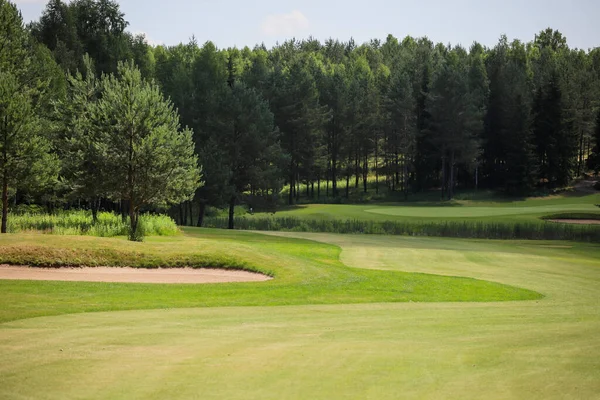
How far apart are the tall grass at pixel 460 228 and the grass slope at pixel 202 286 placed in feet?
81.0

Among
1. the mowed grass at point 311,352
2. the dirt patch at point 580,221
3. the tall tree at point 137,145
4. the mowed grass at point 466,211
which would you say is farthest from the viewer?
the mowed grass at point 466,211

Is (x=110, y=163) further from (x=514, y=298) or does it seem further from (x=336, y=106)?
(x=336, y=106)

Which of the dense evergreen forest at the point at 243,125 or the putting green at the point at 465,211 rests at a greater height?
the dense evergreen forest at the point at 243,125

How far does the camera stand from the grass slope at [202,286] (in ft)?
60.2

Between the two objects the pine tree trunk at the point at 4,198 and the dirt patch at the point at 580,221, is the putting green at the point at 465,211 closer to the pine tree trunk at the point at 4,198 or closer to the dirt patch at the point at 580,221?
the dirt patch at the point at 580,221

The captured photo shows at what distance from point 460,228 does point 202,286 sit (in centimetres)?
3618

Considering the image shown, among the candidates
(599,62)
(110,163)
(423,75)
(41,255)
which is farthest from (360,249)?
(599,62)

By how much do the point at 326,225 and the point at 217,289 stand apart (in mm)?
38453

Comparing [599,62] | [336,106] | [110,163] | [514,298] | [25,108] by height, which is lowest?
[514,298]

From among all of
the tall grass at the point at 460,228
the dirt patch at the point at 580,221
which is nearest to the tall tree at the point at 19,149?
the tall grass at the point at 460,228

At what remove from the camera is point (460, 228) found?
54312 millimetres

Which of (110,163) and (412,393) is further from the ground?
(110,163)

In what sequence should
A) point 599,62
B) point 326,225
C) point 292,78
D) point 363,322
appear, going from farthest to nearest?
1. point 599,62
2. point 292,78
3. point 326,225
4. point 363,322

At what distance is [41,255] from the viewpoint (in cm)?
2495
